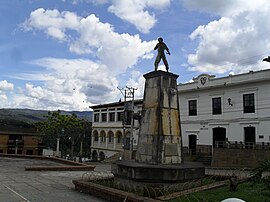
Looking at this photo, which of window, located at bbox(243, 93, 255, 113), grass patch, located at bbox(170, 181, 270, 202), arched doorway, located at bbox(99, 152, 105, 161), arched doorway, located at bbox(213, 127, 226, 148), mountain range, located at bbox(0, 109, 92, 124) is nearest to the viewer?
grass patch, located at bbox(170, 181, 270, 202)

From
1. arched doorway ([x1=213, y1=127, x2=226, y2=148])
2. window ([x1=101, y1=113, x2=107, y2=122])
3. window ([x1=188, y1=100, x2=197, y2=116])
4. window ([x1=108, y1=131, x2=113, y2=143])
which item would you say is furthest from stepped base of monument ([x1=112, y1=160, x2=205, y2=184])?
window ([x1=101, y1=113, x2=107, y2=122])

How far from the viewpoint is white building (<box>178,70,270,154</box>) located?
2591 centimetres

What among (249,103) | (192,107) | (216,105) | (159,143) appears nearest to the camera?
(159,143)

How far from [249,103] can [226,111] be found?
2418mm

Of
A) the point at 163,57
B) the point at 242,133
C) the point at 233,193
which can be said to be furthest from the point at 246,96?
the point at 233,193

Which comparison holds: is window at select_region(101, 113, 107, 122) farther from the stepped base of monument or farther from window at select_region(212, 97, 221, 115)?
the stepped base of monument

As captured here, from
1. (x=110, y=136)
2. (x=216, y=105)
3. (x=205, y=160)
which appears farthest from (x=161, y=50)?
(x=110, y=136)

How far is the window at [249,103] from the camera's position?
26855 mm

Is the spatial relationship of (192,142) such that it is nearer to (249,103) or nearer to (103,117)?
(249,103)

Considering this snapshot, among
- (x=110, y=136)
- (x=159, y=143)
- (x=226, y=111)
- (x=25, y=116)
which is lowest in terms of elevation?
(x=159, y=143)

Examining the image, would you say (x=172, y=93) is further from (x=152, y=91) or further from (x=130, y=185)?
(x=130, y=185)

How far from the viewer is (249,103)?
89.0 ft

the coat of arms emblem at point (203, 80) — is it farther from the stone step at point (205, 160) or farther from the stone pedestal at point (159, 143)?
the stone pedestal at point (159, 143)

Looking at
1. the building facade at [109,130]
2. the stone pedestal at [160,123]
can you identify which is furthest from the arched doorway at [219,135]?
the stone pedestal at [160,123]
